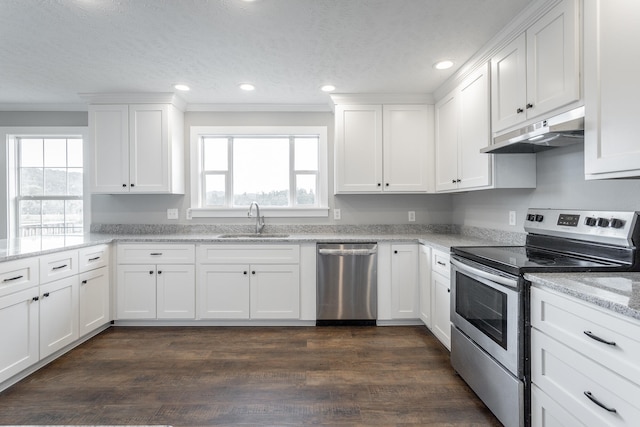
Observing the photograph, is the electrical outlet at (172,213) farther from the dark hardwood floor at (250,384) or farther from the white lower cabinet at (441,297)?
the white lower cabinet at (441,297)

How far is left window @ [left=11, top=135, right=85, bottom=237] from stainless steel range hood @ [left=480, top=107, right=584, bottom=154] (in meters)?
4.33

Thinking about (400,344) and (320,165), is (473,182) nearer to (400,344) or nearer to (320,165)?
(400,344)

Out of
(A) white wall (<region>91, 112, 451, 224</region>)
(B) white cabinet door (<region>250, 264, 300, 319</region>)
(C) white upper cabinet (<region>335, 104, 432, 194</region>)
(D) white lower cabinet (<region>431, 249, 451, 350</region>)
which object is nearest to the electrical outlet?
(A) white wall (<region>91, 112, 451, 224</region>)

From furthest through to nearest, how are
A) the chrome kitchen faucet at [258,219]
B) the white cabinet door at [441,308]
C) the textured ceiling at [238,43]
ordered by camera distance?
the chrome kitchen faucet at [258,219]
the white cabinet door at [441,308]
the textured ceiling at [238,43]

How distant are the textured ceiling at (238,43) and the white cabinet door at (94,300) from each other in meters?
1.77

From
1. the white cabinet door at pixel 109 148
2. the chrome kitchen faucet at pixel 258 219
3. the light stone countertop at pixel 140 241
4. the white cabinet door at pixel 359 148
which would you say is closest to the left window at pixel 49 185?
the white cabinet door at pixel 109 148

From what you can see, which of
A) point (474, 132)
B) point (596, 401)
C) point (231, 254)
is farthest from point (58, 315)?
point (474, 132)

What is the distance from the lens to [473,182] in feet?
8.70

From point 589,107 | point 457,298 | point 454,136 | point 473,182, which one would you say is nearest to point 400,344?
point 457,298

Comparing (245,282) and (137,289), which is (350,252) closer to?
(245,282)

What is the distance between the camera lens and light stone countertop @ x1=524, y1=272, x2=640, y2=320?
109cm

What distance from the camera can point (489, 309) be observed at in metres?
1.83

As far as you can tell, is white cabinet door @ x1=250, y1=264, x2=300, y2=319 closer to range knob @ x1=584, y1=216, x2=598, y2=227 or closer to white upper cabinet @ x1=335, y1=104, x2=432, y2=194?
white upper cabinet @ x1=335, y1=104, x2=432, y2=194

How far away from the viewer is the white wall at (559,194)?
176 cm
